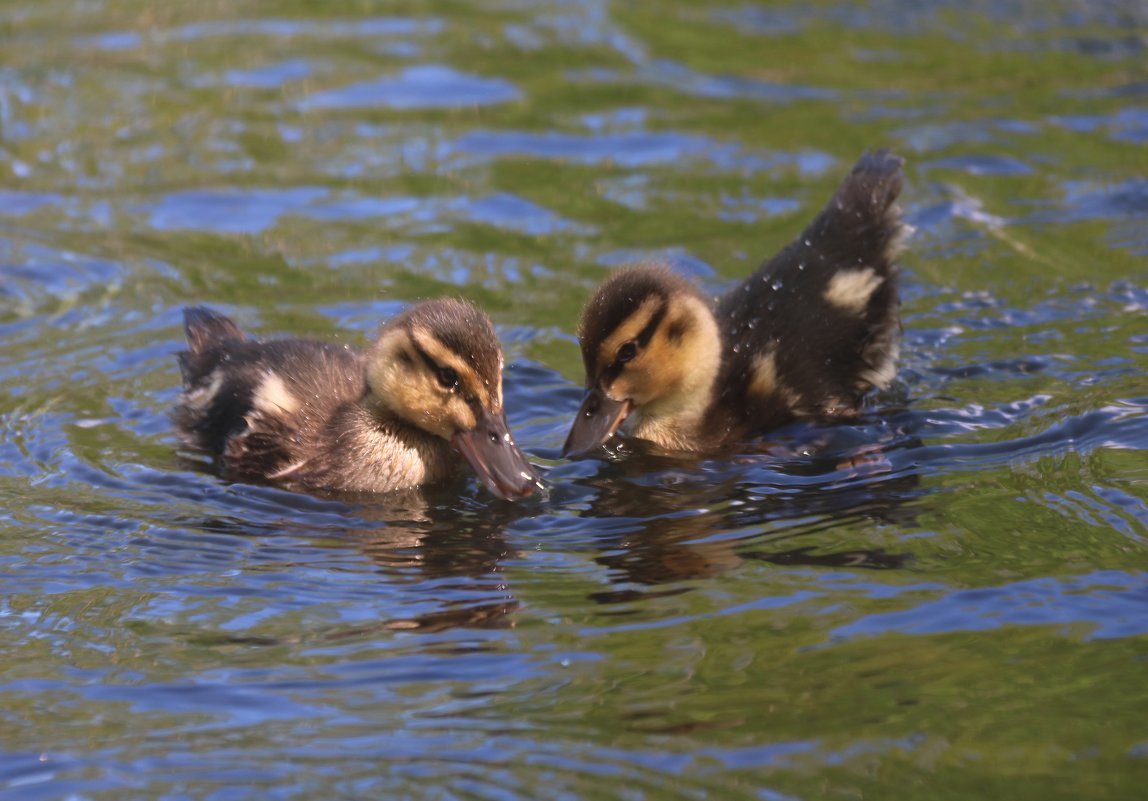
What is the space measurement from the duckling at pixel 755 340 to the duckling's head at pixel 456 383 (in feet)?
1.69

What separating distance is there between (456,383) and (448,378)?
1.2 inches

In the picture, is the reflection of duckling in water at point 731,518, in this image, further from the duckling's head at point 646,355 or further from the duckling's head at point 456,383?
the duckling's head at point 456,383

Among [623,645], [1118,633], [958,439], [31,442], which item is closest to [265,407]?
[31,442]

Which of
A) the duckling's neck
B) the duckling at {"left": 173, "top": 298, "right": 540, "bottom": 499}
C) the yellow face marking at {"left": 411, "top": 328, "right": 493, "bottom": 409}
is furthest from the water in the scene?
the yellow face marking at {"left": 411, "top": 328, "right": 493, "bottom": 409}

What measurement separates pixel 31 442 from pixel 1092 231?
4669 mm

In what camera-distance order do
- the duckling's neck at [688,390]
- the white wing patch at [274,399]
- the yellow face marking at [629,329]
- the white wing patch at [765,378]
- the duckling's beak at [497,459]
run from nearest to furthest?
the duckling's beak at [497,459], the white wing patch at [274,399], the yellow face marking at [629,329], the duckling's neck at [688,390], the white wing patch at [765,378]

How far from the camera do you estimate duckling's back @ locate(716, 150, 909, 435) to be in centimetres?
594

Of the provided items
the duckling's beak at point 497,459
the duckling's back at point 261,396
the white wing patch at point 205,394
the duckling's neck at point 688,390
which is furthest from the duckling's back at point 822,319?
the white wing patch at point 205,394

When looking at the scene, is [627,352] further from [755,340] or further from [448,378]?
[448,378]

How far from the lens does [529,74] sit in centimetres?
1045

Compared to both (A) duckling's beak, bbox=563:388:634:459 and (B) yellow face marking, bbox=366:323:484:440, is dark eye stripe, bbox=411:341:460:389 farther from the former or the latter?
(A) duckling's beak, bbox=563:388:634:459

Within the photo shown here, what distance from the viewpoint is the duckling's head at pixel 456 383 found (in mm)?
5191

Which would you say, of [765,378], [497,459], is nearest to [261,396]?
[497,459]

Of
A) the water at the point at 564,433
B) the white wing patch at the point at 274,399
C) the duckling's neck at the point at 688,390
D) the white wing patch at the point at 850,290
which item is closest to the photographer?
the water at the point at 564,433
